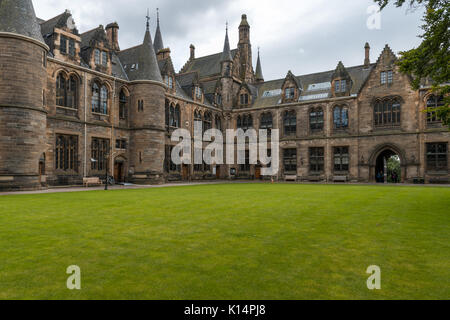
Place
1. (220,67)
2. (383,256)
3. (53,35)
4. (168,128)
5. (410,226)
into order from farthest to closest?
(220,67) < (168,128) < (53,35) < (410,226) < (383,256)

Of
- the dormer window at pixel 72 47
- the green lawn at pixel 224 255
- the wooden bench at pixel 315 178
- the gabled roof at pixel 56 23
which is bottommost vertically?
the wooden bench at pixel 315 178

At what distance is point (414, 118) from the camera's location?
3294 cm

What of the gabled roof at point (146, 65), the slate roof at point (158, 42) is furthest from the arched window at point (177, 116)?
the slate roof at point (158, 42)

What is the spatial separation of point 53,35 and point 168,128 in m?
14.1

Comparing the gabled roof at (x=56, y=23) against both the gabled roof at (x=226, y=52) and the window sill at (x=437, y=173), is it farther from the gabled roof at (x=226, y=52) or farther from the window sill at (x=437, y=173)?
the window sill at (x=437, y=173)

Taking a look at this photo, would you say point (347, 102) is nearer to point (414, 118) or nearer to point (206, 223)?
point (414, 118)

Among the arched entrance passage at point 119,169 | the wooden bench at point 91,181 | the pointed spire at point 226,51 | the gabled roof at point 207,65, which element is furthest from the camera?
the gabled roof at point 207,65

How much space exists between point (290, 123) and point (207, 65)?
17.3 m

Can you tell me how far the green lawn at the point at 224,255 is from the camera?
13.1 ft

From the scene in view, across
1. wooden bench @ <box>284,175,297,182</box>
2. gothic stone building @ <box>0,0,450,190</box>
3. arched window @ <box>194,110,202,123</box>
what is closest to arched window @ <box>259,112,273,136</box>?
gothic stone building @ <box>0,0,450,190</box>

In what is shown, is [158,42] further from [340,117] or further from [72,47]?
[340,117]

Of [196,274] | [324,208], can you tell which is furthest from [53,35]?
[196,274]

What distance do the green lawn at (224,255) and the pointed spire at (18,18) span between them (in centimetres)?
1739

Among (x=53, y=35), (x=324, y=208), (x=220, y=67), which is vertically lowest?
(x=324, y=208)
